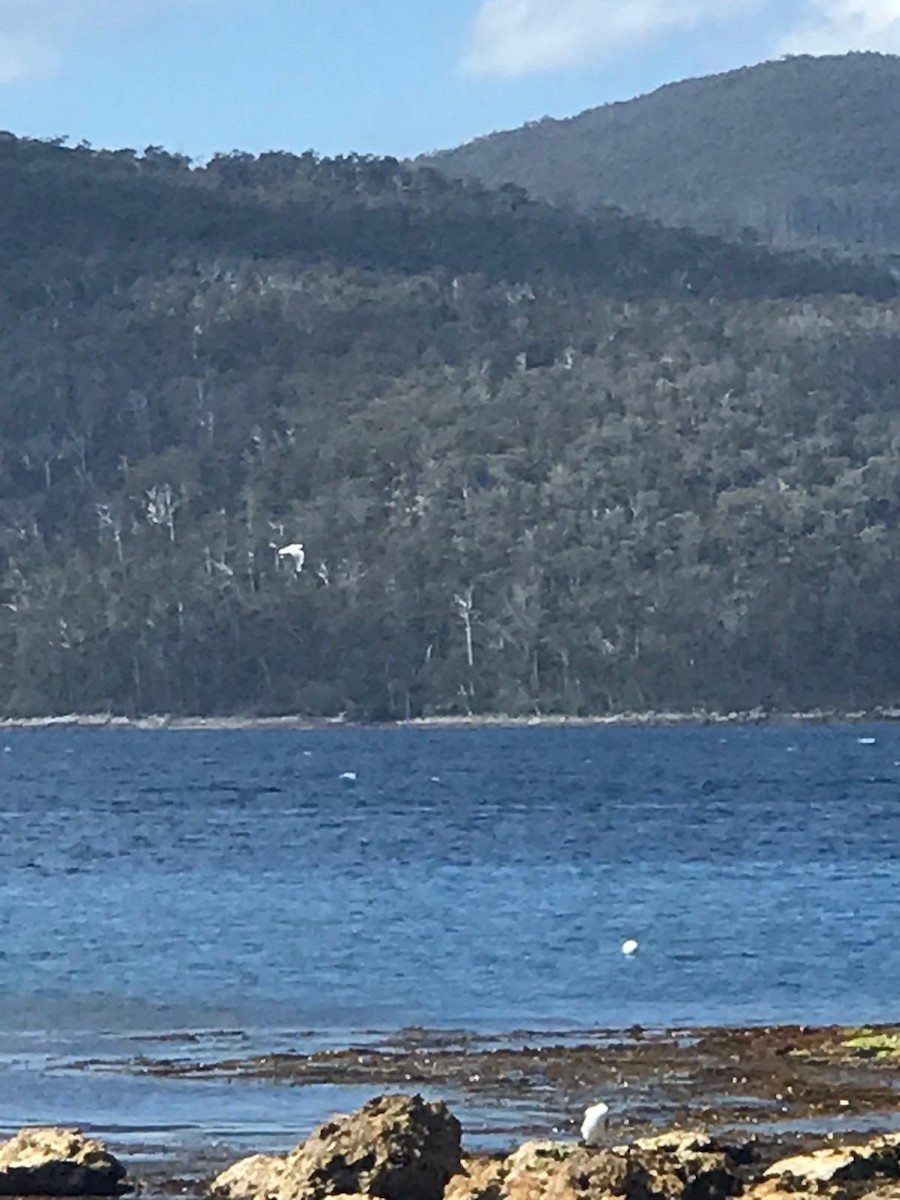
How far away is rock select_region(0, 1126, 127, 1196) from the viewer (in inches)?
865

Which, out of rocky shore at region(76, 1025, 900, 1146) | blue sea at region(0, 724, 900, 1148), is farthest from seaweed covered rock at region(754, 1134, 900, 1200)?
blue sea at region(0, 724, 900, 1148)

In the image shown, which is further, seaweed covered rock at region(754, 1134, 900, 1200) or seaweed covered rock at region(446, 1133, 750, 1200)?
seaweed covered rock at region(754, 1134, 900, 1200)

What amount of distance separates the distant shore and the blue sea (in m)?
50.8

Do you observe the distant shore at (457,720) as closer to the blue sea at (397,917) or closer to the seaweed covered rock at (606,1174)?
the blue sea at (397,917)

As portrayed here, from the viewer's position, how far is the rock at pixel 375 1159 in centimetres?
2092

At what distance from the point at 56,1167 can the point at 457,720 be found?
143790 millimetres

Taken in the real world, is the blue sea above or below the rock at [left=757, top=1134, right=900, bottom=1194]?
below

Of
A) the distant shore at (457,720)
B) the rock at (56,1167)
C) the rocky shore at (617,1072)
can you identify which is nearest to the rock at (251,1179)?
the rock at (56,1167)

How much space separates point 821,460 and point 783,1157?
160078 millimetres

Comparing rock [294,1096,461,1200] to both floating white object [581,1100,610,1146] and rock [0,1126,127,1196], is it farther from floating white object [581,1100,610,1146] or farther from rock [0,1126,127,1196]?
floating white object [581,1100,610,1146]

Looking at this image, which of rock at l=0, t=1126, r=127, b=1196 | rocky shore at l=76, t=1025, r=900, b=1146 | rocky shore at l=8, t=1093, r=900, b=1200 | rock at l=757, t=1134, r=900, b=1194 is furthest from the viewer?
rocky shore at l=76, t=1025, r=900, b=1146

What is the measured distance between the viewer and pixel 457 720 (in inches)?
6531

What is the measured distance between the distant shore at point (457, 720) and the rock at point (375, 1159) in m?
141

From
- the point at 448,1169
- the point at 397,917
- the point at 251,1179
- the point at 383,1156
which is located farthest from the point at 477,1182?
the point at 397,917
